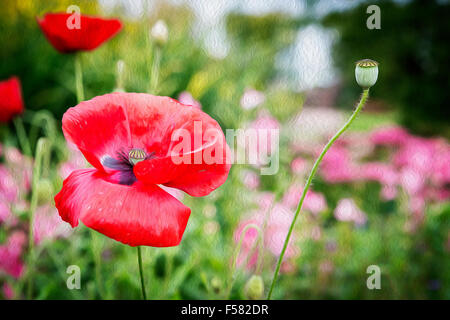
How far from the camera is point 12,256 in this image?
0.69 meters

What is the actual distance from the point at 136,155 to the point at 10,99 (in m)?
0.36

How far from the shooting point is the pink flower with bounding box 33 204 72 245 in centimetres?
69

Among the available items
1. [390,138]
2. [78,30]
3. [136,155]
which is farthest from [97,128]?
[390,138]

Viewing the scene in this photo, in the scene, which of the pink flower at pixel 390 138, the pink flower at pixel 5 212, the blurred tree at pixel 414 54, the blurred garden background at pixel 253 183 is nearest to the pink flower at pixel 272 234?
the blurred garden background at pixel 253 183

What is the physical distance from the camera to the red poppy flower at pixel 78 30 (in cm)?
45

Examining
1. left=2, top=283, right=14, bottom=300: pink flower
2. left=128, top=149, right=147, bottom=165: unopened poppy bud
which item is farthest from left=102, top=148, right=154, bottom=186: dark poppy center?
left=2, top=283, right=14, bottom=300: pink flower

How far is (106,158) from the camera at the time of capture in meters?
0.36

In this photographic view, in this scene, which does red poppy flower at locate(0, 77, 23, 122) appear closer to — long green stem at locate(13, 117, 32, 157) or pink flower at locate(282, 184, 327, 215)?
long green stem at locate(13, 117, 32, 157)

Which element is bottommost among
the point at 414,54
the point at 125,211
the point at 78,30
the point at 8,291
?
the point at 8,291

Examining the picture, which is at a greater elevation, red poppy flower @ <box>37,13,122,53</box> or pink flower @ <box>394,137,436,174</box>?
red poppy flower @ <box>37,13,122,53</box>

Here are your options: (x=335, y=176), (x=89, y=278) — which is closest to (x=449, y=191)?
(x=335, y=176)

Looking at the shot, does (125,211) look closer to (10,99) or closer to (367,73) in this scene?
(367,73)

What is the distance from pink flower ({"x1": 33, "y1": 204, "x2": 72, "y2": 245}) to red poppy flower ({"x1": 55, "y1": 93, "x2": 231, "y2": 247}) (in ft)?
1.31

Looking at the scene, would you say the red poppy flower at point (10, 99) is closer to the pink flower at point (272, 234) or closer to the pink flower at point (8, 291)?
the pink flower at point (8, 291)
